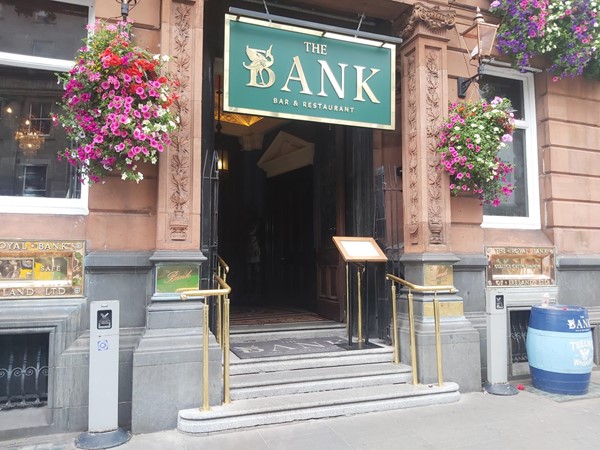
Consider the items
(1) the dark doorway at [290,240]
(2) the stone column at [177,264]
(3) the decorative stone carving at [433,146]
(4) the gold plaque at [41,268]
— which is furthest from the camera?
(1) the dark doorway at [290,240]

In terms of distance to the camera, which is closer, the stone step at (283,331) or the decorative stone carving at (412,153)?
the decorative stone carving at (412,153)

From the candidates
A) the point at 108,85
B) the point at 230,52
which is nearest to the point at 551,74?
the point at 230,52

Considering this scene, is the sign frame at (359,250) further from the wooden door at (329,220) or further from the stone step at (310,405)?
the stone step at (310,405)

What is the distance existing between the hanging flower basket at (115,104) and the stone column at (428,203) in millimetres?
3336

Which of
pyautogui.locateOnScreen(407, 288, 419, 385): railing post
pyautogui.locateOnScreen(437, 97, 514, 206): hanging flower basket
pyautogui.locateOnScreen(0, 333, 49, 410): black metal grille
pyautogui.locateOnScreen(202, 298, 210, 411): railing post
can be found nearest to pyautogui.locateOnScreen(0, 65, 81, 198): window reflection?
pyautogui.locateOnScreen(0, 333, 49, 410): black metal grille

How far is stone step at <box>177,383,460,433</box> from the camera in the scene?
4.45 m

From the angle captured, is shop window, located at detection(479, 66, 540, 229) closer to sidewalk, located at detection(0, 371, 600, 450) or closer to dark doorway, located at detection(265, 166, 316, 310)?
sidewalk, located at detection(0, 371, 600, 450)

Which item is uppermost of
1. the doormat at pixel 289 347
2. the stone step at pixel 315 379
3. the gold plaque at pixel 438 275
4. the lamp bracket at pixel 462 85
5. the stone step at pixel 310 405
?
the lamp bracket at pixel 462 85

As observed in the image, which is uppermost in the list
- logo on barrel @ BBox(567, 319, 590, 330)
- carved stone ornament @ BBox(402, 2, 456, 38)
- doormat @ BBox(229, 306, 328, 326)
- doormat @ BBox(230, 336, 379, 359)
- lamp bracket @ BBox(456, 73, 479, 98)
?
carved stone ornament @ BBox(402, 2, 456, 38)

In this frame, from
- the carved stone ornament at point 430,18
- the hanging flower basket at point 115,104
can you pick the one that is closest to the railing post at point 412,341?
the hanging flower basket at point 115,104

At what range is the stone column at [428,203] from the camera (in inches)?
226

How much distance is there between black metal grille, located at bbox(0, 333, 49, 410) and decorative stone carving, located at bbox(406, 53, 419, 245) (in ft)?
15.2

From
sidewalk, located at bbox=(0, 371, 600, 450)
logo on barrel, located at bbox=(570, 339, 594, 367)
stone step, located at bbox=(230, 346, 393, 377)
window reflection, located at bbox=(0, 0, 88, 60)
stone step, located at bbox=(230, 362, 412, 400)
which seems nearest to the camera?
sidewalk, located at bbox=(0, 371, 600, 450)

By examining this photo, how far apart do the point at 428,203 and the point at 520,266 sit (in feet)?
6.72
